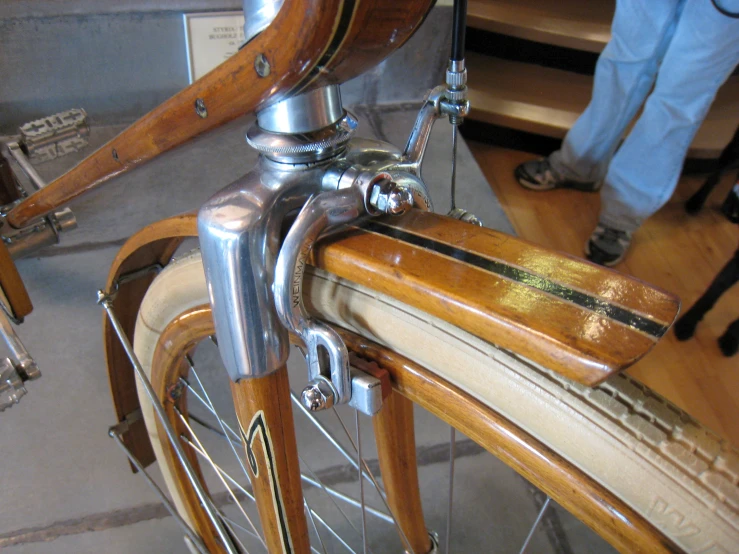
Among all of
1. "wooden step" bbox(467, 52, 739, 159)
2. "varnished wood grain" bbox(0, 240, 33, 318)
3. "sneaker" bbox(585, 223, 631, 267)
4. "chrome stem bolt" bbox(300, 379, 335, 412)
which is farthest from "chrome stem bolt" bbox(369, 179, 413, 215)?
"wooden step" bbox(467, 52, 739, 159)

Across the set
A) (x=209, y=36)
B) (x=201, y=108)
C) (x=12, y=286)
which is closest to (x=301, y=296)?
(x=201, y=108)

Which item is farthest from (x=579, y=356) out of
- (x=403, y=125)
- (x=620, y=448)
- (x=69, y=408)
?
(x=403, y=125)

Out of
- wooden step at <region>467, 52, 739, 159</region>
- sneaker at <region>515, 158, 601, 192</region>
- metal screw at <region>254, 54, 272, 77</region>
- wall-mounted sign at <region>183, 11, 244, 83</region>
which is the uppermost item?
metal screw at <region>254, 54, 272, 77</region>

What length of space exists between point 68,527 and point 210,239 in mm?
637

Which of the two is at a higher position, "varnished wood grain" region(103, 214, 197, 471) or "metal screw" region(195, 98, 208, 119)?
"metal screw" region(195, 98, 208, 119)

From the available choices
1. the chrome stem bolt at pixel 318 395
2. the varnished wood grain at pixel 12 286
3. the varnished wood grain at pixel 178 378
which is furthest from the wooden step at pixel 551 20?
the chrome stem bolt at pixel 318 395

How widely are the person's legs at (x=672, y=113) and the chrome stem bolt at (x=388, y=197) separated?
3.19 feet

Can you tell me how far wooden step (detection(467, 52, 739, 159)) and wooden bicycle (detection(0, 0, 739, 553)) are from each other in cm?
134

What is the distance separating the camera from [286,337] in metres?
0.37

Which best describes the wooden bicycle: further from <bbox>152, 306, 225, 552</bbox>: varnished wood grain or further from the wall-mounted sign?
the wall-mounted sign

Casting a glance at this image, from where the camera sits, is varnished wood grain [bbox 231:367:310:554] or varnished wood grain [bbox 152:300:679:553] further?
varnished wood grain [bbox 231:367:310:554]

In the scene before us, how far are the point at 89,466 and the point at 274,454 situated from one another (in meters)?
0.56

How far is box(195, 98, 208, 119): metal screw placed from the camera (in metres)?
0.34

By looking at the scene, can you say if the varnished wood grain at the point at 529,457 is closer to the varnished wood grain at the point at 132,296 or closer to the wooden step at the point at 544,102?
the varnished wood grain at the point at 132,296
